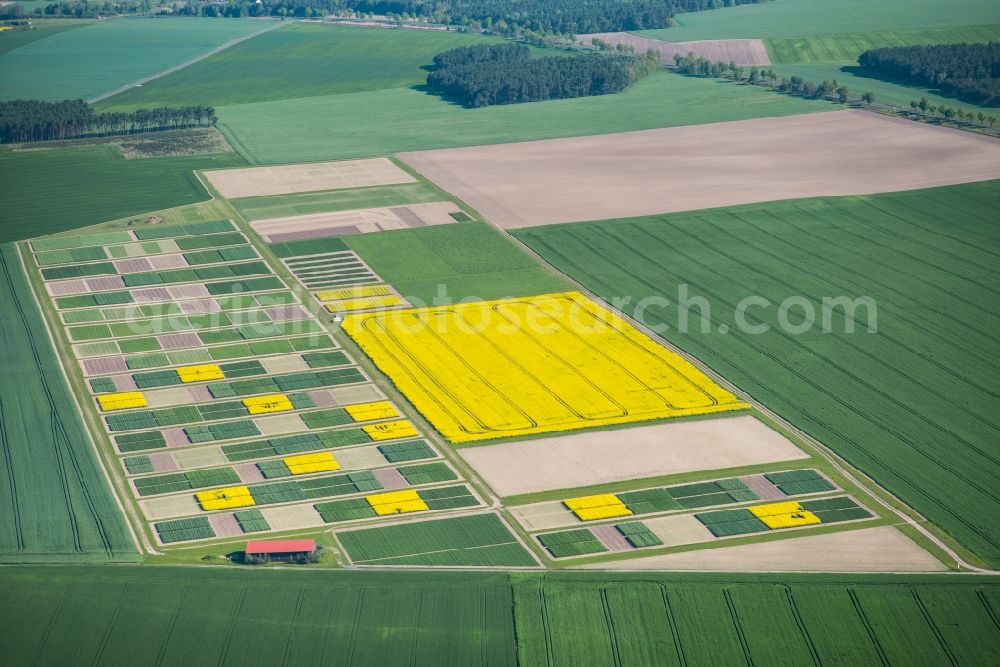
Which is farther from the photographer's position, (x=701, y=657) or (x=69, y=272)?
(x=69, y=272)

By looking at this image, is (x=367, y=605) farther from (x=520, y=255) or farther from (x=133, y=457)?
(x=520, y=255)

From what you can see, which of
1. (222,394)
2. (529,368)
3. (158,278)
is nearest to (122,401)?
(222,394)

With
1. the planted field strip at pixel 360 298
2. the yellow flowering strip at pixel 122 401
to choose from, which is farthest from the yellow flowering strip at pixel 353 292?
the yellow flowering strip at pixel 122 401

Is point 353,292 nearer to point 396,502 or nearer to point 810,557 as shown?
point 396,502

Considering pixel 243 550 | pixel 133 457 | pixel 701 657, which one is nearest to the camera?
pixel 701 657

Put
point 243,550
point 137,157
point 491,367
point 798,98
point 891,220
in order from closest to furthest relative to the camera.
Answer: point 243,550
point 491,367
point 891,220
point 137,157
point 798,98

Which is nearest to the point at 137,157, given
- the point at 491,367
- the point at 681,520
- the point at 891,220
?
the point at 491,367
